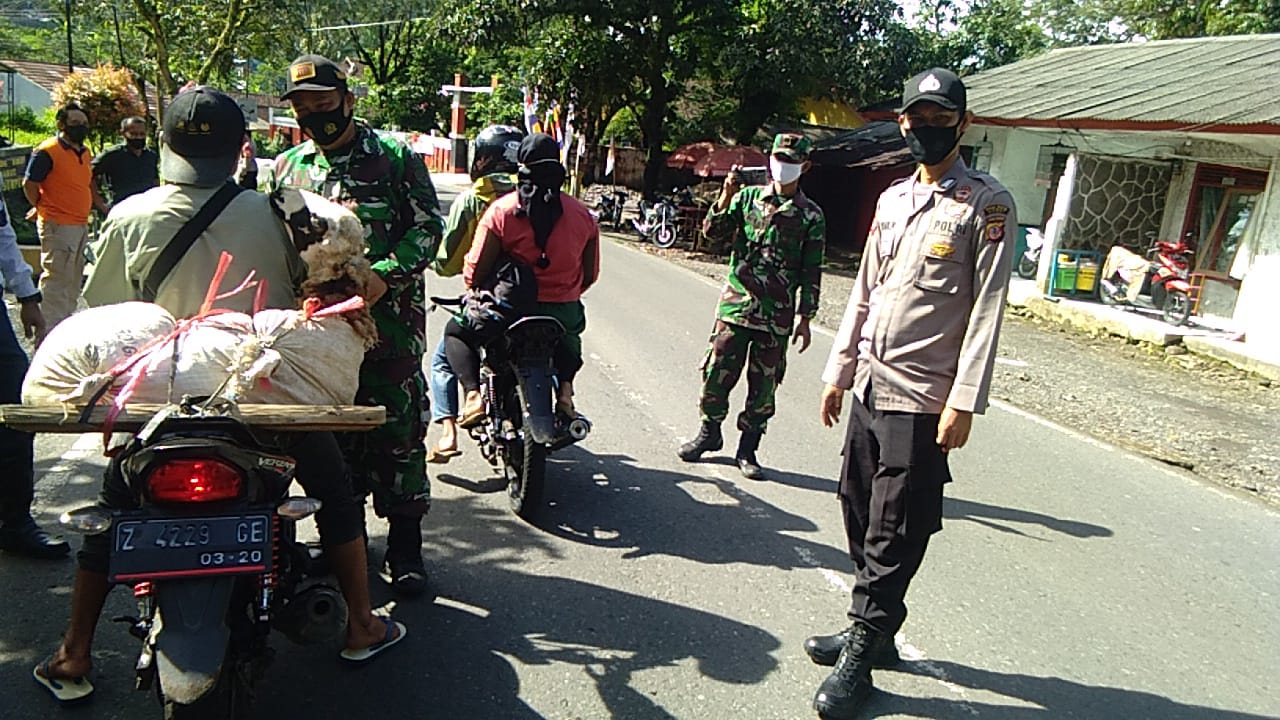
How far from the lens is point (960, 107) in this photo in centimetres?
320

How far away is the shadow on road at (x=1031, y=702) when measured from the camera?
131 inches

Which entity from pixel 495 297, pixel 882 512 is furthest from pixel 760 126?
pixel 882 512

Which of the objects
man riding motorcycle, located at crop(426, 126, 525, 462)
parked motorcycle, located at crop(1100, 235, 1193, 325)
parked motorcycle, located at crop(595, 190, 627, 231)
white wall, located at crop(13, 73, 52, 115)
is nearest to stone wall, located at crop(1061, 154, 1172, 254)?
parked motorcycle, located at crop(1100, 235, 1193, 325)

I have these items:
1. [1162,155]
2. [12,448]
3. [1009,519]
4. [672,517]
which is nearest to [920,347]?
[672,517]

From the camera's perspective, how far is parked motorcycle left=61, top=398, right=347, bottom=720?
92.6 inches

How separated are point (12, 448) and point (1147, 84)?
15.2 m

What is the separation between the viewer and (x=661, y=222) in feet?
67.3

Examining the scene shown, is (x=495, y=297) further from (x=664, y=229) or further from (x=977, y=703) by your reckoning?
(x=664, y=229)

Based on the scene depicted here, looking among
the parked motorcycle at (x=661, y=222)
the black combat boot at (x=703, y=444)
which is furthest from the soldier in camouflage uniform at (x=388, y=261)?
the parked motorcycle at (x=661, y=222)

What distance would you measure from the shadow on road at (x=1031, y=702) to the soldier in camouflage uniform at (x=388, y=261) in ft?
6.19

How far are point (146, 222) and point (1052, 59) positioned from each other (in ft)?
65.4

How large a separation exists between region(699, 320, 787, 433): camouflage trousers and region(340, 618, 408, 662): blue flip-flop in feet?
8.92

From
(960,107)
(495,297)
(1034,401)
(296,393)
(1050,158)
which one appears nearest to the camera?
(296,393)

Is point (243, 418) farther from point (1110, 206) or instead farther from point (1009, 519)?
point (1110, 206)
